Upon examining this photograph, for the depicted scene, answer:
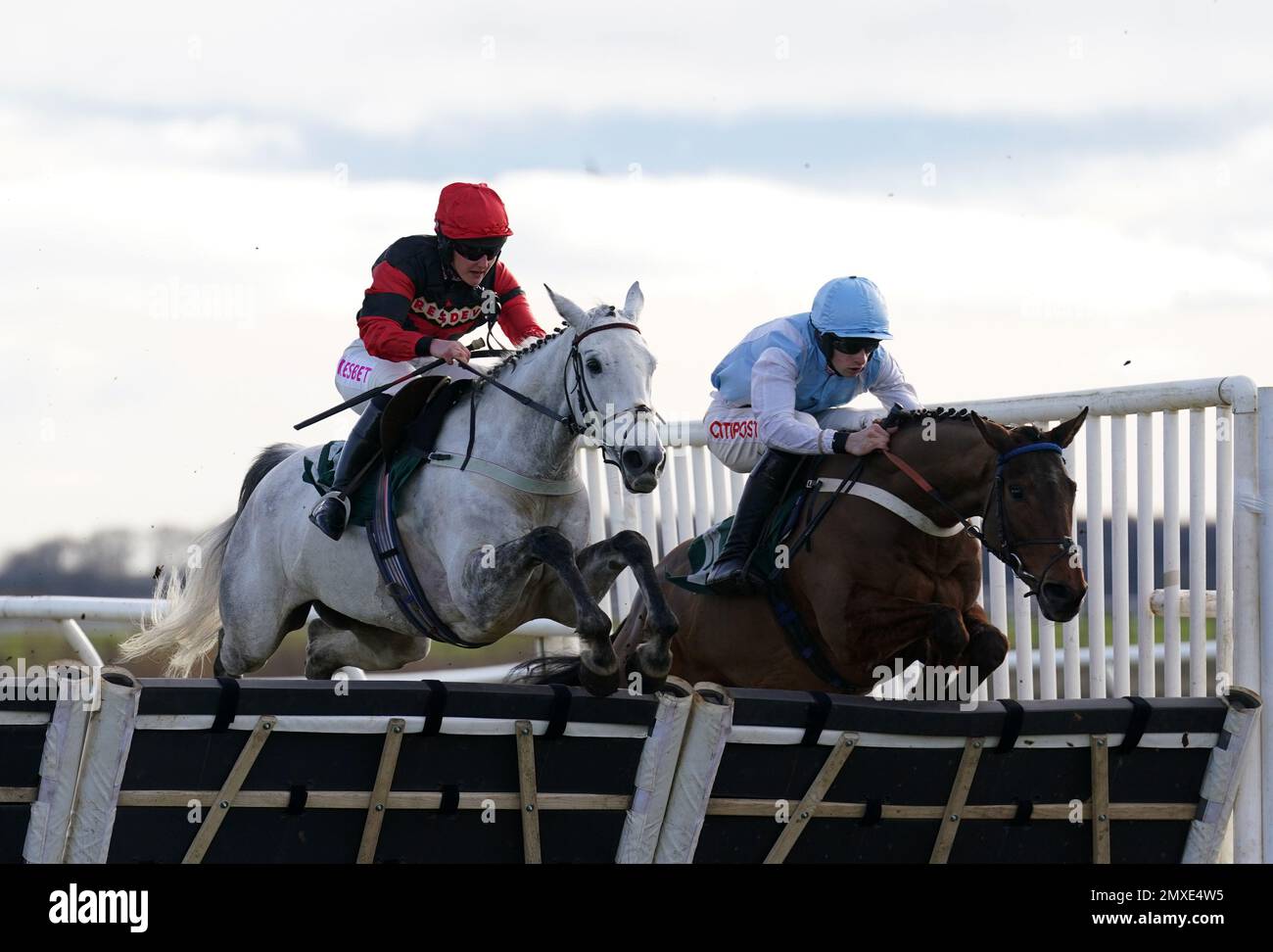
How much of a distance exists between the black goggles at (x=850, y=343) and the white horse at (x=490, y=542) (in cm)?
74

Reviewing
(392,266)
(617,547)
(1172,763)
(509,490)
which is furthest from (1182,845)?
(392,266)

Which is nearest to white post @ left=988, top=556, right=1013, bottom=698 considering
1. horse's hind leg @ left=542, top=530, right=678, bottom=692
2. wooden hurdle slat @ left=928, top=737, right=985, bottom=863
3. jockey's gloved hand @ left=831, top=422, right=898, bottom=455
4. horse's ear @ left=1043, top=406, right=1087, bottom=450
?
jockey's gloved hand @ left=831, top=422, right=898, bottom=455

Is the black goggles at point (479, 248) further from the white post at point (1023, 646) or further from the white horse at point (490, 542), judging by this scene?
the white post at point (1023, 646)

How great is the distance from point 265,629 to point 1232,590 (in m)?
3.82

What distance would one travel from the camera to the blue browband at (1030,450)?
5410 millimetres

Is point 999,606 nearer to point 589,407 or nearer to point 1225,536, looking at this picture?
point 1225,536

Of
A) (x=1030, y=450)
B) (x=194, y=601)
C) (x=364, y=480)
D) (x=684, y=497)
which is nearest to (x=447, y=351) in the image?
(x=364, y=480)

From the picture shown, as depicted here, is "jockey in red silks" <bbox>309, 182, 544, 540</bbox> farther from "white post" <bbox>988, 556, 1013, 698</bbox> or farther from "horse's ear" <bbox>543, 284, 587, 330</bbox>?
"white post" <bbox>988, 556, 1013, 698</bbox>

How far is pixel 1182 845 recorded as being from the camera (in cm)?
492

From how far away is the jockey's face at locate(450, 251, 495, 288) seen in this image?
20.3 ft

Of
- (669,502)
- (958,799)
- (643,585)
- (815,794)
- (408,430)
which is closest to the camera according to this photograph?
(815,794)

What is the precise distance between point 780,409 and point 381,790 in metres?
2.42

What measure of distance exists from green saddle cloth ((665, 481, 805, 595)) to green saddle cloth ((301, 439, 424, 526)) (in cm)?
112

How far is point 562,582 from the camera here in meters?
5.68
